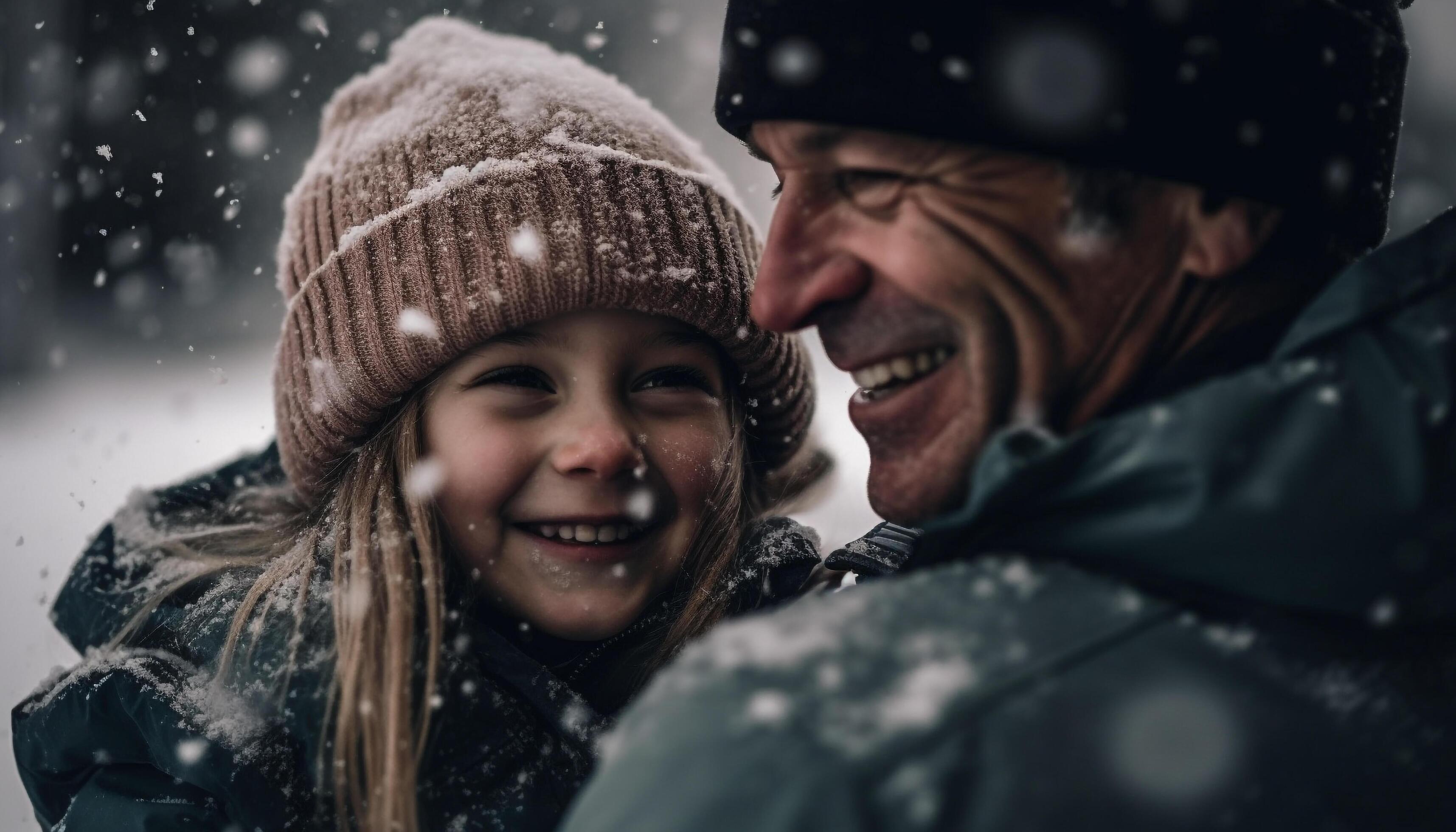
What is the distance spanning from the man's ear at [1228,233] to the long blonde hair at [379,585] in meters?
1.17

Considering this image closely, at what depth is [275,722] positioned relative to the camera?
1.69 meters

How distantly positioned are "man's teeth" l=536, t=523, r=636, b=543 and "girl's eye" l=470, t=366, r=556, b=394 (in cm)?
27

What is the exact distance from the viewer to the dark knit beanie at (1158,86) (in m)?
1.14

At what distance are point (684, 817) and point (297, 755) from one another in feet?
4.08

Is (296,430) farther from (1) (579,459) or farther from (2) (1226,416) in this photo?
(2) (1226,416)

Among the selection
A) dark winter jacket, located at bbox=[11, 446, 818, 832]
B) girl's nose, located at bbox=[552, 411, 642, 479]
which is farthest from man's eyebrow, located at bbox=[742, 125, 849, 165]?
dark winter jacket, located at bbox=[11, 446, 818, 832]

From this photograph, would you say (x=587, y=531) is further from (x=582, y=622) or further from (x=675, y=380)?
(x=675, y=380)

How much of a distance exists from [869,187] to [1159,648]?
736mm

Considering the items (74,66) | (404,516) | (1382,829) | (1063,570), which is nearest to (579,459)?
(404,516)

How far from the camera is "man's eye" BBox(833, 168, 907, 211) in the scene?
4.31 feet

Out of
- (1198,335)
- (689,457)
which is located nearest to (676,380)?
(689,457)

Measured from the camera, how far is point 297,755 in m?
1.72

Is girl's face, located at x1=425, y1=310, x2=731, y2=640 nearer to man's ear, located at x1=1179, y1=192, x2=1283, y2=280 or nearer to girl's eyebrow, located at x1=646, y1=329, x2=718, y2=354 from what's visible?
girl's eyebrow, located at x1=646, y1=329, x2=718, y2=354

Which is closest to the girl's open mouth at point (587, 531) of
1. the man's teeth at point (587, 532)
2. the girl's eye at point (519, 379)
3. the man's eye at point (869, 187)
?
the man's teeth at point (587, 532)
